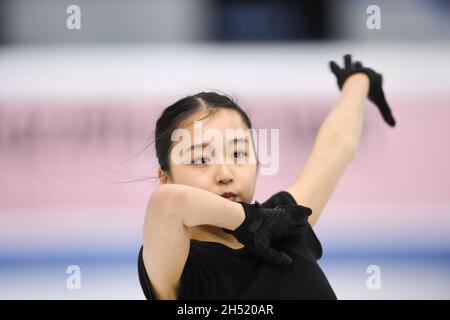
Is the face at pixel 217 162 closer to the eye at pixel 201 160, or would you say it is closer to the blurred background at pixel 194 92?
the eye at pixel 201 160

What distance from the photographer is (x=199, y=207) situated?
1.41m

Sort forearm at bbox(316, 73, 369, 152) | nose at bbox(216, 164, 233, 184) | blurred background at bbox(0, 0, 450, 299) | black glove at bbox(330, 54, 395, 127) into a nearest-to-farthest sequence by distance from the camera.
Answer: nose at bbox(216, 164, 233, 184) → forearm at bbox(316, 73, 369, 152) → black glove at bbox(330, 54, 395, 127) → blurred background at bbox(0, 0, 450, 299)

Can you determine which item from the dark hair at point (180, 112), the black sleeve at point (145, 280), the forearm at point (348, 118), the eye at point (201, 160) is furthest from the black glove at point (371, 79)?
the black sleeve at point (145, 280)

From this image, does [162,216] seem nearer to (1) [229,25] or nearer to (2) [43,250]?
(2) [43,250]

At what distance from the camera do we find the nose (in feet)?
5.36

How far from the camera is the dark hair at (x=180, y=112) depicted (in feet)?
5.61

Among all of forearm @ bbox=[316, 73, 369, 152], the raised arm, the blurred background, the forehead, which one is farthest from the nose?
the blurred background

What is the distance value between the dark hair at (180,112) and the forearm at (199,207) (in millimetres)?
324

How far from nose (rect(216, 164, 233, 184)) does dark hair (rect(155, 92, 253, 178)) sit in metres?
0.16

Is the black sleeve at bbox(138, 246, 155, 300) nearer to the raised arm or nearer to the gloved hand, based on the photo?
the gloved hand

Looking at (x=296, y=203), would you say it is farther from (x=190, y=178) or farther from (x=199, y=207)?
(x=199, y=207)

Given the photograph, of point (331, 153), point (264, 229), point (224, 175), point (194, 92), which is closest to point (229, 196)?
point (224, 175)

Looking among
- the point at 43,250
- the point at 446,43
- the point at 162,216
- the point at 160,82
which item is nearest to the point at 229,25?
the point at 160,82

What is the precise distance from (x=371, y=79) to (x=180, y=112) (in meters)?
0.81
